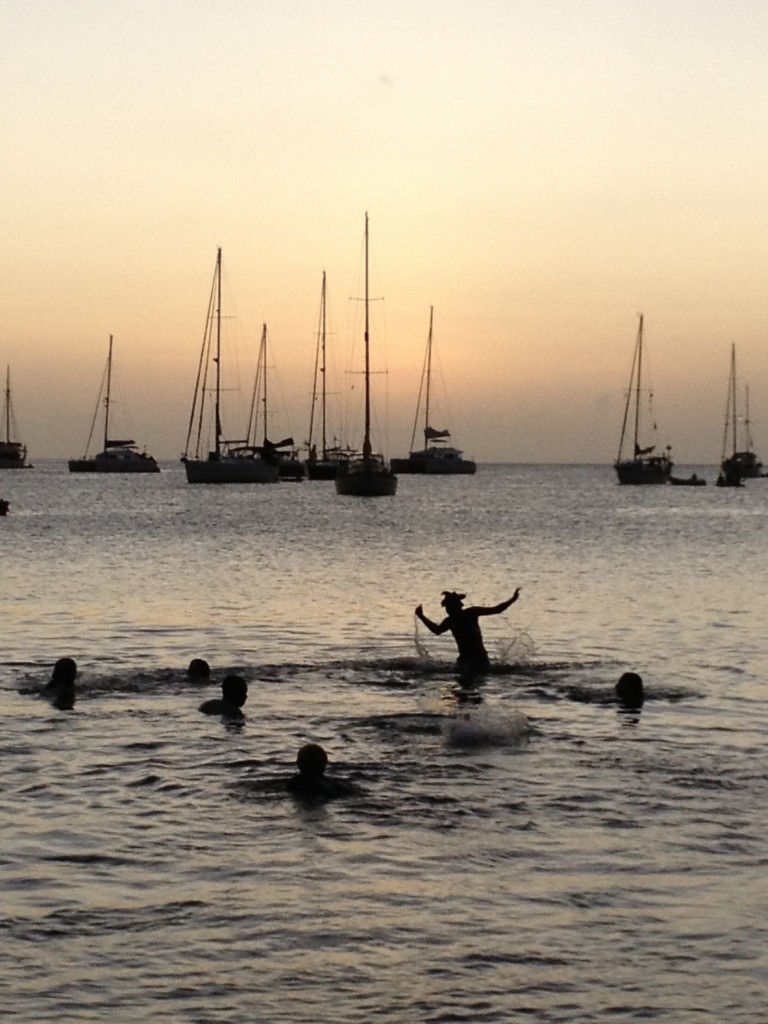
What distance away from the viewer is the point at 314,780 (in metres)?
17.3

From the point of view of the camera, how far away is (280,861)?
1481 centimetres

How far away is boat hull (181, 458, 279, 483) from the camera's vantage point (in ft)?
485

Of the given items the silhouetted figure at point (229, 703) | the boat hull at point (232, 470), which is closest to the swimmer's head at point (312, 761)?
the silhouetted figure at point (229, 703)

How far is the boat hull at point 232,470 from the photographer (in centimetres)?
14775

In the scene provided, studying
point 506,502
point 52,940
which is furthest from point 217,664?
point 506,502

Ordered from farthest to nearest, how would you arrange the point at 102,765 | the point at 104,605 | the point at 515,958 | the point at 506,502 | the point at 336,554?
the point at 506,502
the point at 336,554
the point at 104,605
the point at 102,765
the point at 515,958

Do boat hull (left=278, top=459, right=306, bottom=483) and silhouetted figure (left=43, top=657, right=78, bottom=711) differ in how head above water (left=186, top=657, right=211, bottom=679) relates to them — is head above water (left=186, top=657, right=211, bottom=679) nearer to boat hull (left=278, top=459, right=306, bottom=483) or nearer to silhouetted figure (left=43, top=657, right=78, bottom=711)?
silhouetted figure (left=43, top=657, right=78, bottom=711)

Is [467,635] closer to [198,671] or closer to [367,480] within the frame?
[198,671]

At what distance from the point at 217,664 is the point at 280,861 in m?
16.5

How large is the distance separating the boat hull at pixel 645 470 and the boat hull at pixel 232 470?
42433mm

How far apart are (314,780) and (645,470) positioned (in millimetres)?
159395

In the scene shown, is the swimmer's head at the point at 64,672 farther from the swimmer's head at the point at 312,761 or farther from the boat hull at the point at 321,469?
the boat hull at the point at 321,469

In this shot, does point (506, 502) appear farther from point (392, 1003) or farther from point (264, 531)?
point (392, 1003)

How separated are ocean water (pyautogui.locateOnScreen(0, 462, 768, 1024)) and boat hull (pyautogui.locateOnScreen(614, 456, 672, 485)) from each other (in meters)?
133
